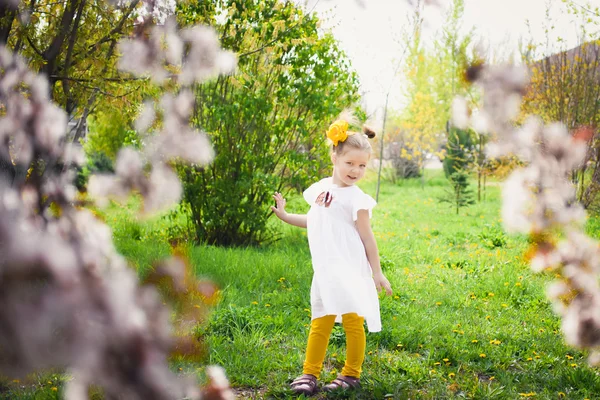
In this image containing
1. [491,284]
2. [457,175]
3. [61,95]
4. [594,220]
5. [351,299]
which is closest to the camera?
[351,299]

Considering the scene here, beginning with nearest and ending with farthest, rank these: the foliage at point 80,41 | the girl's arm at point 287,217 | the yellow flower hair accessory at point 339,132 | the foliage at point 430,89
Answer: the yellow flower hair accessory at point 339,132 → the foliage at point 80,41 → the girl's arm at point 287,217 → the foliage at point 430,89

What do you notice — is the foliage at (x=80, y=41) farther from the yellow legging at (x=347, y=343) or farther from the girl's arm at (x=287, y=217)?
the yellow legging at (x=347, y=343)

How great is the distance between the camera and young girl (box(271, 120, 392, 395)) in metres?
2.57

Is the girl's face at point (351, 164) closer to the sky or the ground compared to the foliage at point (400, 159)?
closer to the ground

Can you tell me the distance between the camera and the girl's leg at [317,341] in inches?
103

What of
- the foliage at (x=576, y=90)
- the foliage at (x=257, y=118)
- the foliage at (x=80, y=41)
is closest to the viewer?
the foliage at (x=80, y=41)

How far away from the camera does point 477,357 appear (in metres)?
3.12

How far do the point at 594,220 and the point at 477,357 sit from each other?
18.0ft

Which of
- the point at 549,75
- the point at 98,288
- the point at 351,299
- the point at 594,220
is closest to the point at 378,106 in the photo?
the point at 549,75

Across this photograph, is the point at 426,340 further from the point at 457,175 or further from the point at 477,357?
the point at 457,175

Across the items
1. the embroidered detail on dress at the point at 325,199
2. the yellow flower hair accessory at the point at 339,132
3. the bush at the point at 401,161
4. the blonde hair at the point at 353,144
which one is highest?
the bush at the point at 401,161

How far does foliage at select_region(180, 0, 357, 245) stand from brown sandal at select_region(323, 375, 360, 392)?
9.22ft

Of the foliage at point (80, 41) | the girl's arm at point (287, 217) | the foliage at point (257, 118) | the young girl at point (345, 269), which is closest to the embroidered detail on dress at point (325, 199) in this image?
the young girl at point (345, 269)

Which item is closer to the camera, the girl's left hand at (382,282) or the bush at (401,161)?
the girl's left hand at (382,282)
